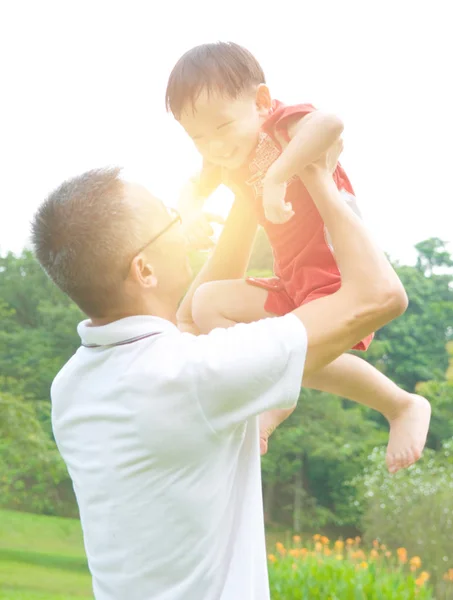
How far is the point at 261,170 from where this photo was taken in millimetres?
1546

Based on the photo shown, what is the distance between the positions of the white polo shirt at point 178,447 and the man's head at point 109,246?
1.9 inches

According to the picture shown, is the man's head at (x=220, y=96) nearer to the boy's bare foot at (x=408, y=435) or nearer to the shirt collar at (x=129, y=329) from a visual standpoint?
the shirt collar at (x=129, y=329)

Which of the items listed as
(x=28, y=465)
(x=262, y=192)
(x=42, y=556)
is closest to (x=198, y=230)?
(x=262, y=192)

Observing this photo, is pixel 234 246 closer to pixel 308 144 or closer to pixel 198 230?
pixel 198 230

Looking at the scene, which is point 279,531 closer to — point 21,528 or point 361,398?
point 21,528

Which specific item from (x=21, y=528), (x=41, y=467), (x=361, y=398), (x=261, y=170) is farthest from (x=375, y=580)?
(x=21, y=528)

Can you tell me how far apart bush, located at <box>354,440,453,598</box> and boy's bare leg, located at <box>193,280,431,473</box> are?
604 cm

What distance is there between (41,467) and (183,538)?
37.9ft

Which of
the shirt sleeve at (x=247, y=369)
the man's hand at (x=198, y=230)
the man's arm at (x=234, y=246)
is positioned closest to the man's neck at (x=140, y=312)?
the shirt sleeve at (x=247, y=369)

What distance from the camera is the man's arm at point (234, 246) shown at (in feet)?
5.30

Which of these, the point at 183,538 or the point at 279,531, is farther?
the point at 279,531

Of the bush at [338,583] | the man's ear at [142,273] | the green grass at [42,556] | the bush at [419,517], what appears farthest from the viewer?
the green grass at [42,556]

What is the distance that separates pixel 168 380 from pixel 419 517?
810 cm

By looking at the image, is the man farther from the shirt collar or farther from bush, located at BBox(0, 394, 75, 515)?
bush, located at BBox(0, 394, 75, 515)
